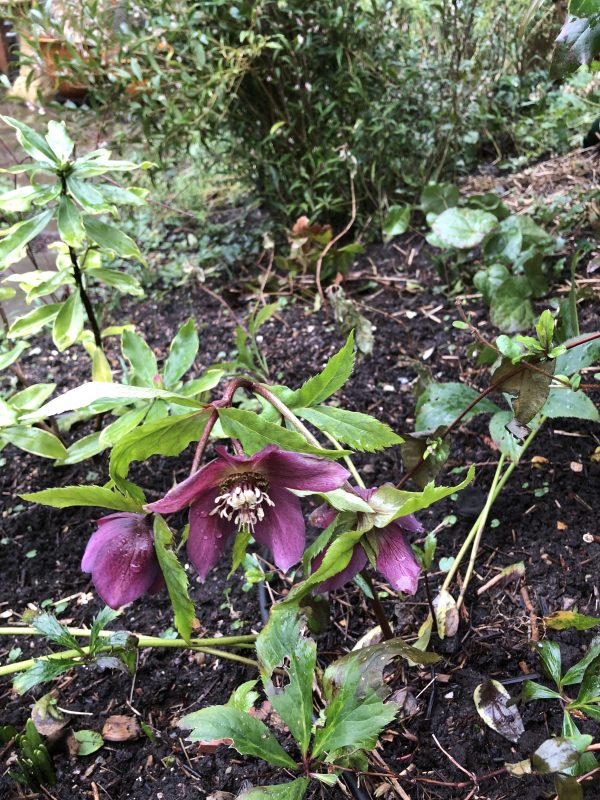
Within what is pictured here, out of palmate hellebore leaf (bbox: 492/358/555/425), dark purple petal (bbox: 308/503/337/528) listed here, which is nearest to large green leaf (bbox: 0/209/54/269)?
dark purple petal (bbox: 308/503/337/528)

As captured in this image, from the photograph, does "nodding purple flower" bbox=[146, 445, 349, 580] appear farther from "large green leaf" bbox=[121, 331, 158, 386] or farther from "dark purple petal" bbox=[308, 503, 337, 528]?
"large green leaf" bbox=[121, 331, 158, 386]

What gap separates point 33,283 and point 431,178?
1.46 m

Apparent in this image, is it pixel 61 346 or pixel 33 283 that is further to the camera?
pixel 33 283

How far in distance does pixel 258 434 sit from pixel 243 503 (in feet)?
0.25

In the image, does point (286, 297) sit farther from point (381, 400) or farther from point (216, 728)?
point (216, 728)

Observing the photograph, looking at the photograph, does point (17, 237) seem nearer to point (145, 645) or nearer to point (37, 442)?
point (37, 442)

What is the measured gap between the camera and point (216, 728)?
0.67 m

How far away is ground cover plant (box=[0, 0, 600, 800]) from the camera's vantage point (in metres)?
0.69

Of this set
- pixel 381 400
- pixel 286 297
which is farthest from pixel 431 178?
pixel 381 400

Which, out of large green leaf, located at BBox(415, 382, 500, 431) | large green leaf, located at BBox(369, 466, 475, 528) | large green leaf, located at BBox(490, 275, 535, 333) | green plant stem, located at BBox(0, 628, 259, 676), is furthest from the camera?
large green leaf, located at BBox(490, 275, 535, 333)

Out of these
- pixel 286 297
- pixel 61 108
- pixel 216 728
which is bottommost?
pixel 286 297

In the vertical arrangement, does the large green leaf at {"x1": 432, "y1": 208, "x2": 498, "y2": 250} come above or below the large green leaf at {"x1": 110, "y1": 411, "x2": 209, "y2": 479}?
below

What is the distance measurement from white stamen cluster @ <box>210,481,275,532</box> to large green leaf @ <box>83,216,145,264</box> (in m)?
0.70

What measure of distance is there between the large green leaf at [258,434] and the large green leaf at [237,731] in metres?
0.29
